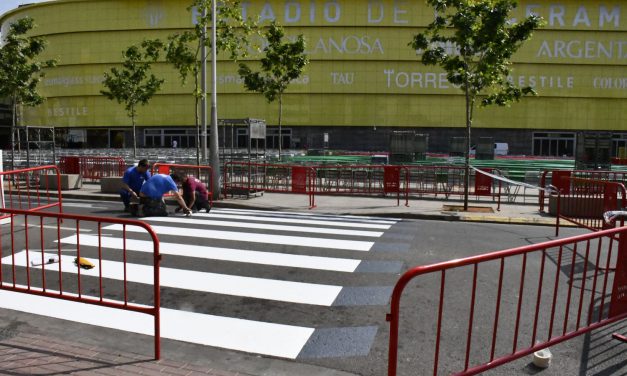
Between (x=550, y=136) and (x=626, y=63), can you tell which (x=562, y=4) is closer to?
(x=626, y=63)

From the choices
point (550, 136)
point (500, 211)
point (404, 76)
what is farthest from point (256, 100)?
point (500, 211)

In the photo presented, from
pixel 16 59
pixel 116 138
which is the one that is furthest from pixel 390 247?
pixel 116 138

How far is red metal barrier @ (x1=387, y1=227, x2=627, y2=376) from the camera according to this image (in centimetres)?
384

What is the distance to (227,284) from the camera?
22.0ft

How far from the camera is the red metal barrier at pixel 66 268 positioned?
4.90 meters

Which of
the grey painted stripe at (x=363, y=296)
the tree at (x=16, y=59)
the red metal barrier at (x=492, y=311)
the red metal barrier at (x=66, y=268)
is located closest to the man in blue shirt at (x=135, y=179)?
the red metal barrier at (x=66, y=268)

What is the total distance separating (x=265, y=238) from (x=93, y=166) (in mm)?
13702

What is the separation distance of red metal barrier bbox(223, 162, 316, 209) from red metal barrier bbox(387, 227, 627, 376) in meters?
9.77

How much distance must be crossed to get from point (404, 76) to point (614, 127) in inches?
888

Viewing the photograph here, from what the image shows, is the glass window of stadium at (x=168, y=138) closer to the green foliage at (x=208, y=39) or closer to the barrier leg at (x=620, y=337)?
the green foliage at (x=208, y=39)

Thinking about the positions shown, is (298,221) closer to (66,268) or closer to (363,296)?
(66,268)

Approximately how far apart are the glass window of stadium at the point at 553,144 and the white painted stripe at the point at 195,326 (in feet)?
178

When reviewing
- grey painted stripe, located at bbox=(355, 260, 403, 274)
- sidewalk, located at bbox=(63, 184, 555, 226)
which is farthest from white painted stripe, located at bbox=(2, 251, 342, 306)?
sidewalk, located at bbox=(63, 184, 555, 226)

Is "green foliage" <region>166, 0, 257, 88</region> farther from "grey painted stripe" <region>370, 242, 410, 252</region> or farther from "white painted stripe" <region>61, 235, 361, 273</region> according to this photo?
"grey painted stripe" <region>370, 242, 410, 252</region>
